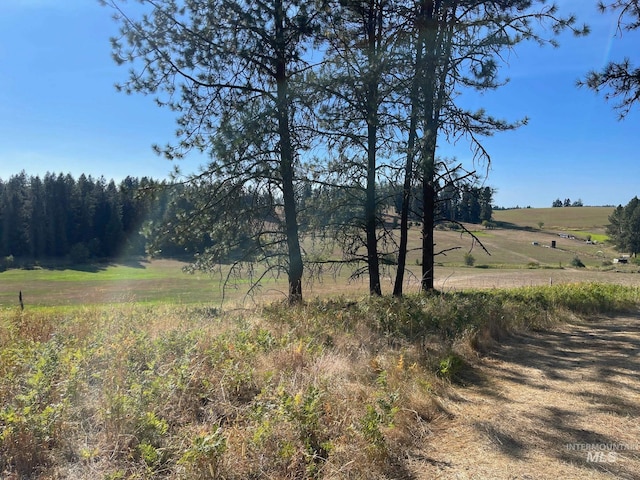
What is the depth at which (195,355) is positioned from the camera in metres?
3.75

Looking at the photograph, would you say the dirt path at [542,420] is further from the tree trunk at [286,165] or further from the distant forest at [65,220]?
the distant forest at [65,220]

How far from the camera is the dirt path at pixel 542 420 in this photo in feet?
8.92

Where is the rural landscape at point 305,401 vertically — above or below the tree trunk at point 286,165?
below

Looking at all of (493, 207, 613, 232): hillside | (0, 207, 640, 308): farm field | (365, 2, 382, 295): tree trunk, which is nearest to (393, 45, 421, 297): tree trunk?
(365, 2, 382, 295): tree trunk

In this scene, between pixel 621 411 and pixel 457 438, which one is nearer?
pixel 457 438

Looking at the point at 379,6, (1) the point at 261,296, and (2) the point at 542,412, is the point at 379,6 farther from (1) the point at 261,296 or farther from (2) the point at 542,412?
(2) the point at 542,412

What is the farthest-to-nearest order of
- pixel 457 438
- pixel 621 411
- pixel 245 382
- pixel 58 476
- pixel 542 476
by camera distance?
1. pixel 621 411
2. pixel 245 382
3. pixel 457 438
4. pixel 542 476
5. pixel 58 476

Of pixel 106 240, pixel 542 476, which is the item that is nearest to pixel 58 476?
pixel 542 476

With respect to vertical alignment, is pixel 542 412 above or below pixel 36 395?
below

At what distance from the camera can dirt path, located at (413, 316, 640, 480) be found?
2719 millimetres

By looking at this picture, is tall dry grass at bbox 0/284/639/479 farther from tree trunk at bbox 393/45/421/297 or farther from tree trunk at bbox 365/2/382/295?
tree trunk at bbox 365/2/382/295

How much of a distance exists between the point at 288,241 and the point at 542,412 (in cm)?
690

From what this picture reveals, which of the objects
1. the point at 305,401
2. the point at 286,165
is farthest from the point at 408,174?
the point at 305,401

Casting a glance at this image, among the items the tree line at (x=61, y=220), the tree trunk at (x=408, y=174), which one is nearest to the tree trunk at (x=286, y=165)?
the tree trunk at (x=408, y=174)
